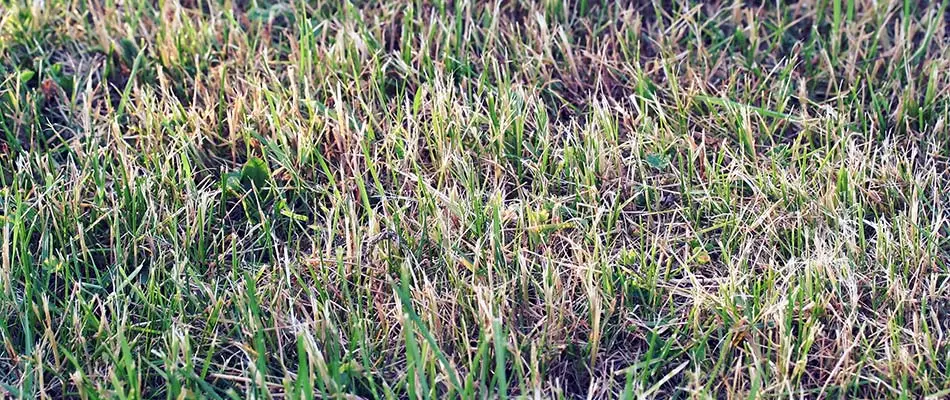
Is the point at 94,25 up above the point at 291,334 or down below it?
above

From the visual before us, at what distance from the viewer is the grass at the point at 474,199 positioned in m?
1.86

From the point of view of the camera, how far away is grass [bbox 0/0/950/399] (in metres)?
1.86

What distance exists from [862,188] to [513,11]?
100 cm

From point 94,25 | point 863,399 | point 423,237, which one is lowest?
point 863,399

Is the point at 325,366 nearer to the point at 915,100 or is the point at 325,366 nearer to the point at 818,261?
the point at 818,261

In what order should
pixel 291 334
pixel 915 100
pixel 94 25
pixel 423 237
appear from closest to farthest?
pixel 291 334 < pixel 423 237 < pixel 915 100 < pixel 94 25

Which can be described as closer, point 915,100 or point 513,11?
point 915,100

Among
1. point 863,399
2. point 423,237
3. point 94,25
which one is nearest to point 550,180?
point 423,237

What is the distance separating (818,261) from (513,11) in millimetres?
1096

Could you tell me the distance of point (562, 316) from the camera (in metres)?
1.90

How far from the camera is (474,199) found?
2.12 m

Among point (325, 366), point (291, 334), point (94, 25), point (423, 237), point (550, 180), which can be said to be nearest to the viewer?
point (325, 366)

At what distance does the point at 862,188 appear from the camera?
214cm

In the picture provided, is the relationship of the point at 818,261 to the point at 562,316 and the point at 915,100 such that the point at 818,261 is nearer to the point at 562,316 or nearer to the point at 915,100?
the point at 562,316
